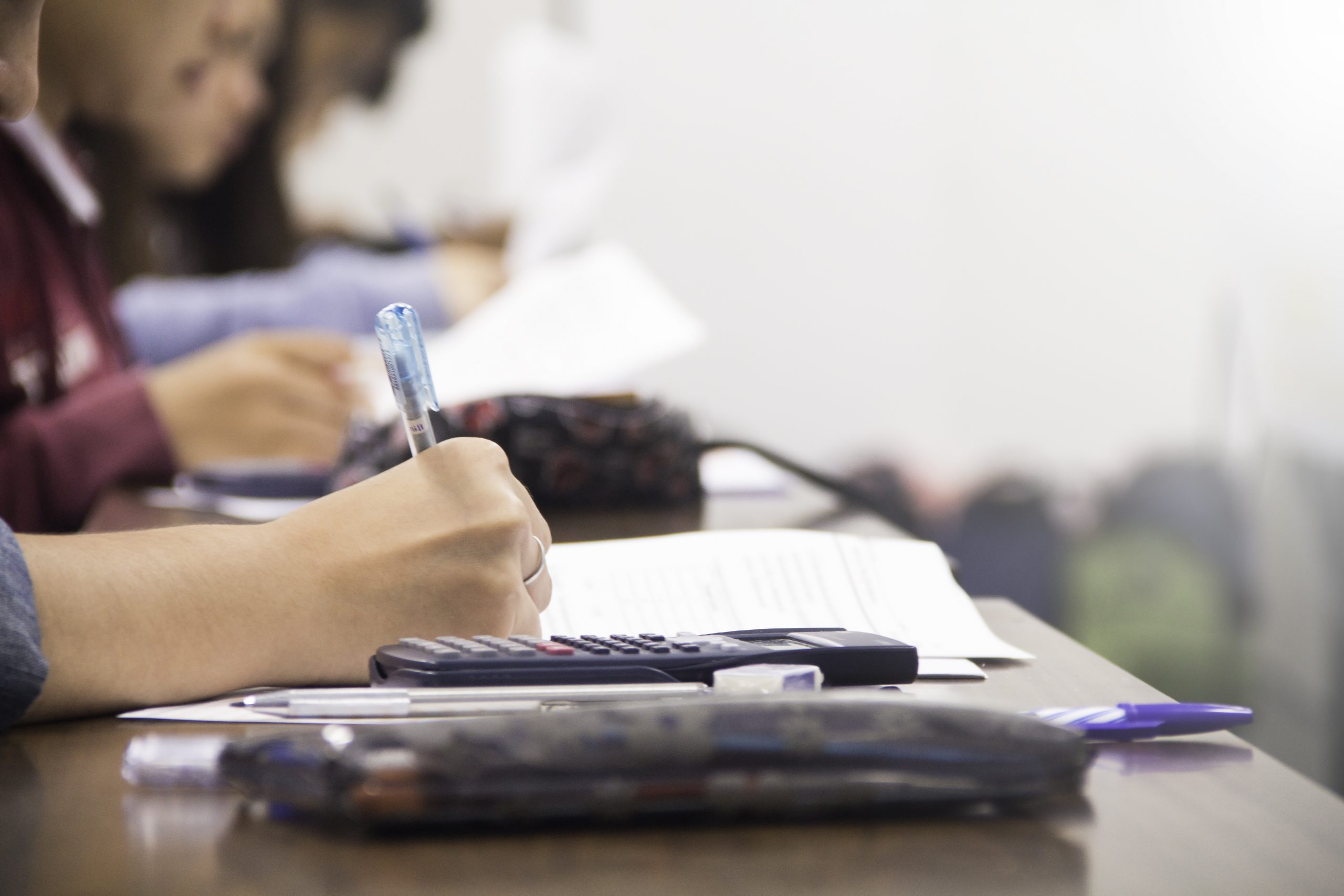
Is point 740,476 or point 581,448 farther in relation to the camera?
point 740,476

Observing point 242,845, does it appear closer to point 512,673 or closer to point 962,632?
point 512,673

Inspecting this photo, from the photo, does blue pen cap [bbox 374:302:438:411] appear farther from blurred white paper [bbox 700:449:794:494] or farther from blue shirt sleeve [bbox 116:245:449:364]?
blue shirt sleeve [bbox 116:245:449:364]

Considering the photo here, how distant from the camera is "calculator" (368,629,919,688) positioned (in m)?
0.32

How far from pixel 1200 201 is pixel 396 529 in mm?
1663

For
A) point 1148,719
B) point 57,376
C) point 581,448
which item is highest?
point 57,376

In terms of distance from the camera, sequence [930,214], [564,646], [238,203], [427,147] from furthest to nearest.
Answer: [427,147] → [930,214] → [238,203] → [564,646]

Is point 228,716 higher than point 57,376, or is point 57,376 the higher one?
point 57,376

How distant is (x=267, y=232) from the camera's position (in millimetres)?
1684

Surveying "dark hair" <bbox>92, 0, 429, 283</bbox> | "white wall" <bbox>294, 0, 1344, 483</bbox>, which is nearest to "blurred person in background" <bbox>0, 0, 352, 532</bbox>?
"dark hair" <bbox>92, 0, 429, 283</bbox>

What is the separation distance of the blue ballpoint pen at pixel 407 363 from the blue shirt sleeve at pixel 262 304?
1060 mm

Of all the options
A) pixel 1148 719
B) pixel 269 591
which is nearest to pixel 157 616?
pixel 269 591

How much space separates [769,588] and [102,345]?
0.89 metres

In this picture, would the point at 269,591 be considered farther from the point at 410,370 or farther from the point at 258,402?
the point at 258,402

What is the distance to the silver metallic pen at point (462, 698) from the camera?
30 cm
